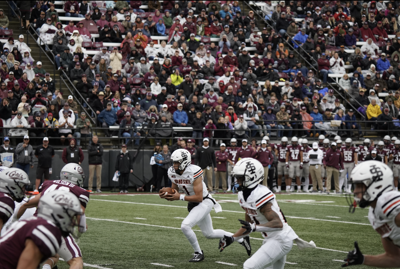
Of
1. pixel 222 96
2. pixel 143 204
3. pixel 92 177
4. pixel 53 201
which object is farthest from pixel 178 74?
pixel 53 201

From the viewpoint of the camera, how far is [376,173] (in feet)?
15.7

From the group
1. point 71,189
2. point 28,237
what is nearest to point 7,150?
point 71,189

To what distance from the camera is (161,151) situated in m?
18.9

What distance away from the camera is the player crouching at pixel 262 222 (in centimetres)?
581

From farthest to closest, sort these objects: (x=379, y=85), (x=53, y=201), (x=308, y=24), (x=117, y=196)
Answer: (x=308, y=24) → (x=379, y=85) → (x=117, y=196) → (x=53, y=201)

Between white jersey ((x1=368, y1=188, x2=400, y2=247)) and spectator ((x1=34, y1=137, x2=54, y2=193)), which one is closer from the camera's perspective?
white jersey ((x1=368, y1=188, x2=400, y2=247))

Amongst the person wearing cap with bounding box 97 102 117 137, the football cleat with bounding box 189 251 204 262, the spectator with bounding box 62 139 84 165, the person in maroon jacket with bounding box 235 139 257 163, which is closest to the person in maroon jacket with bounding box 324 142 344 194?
the person in maroon jacket with bounding box 235 139 257 163

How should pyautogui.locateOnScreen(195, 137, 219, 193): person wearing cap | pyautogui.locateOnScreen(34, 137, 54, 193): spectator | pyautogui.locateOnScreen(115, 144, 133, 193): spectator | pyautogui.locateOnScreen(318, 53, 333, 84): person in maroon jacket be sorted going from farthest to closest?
pyautogui.locateOnScreen(318, 53, 333, 84): person in maroon jacket
pyautogui.locateOnScreen(195, 137, 219, 193): person wearing cap
pyautogui.locateOnScreen(115, 144, 133, 193): spectator
pyautogui.locateOnScreen(34, 137, 54, 193): spectator

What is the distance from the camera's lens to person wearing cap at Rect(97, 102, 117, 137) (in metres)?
19.2

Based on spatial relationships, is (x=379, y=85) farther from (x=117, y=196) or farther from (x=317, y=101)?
(x=117, y=196)

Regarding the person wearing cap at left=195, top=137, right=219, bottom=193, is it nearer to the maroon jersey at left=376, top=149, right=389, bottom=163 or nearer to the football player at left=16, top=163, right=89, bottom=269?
the maroon jersey at left=376, top=149, right=389, bottom=163

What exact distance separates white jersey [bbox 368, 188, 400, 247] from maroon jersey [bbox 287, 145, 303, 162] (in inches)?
614

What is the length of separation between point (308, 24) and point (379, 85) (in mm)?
4324

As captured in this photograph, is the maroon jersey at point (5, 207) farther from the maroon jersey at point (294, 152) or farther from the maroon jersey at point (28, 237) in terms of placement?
the maroon jersey at point (294, 152)
